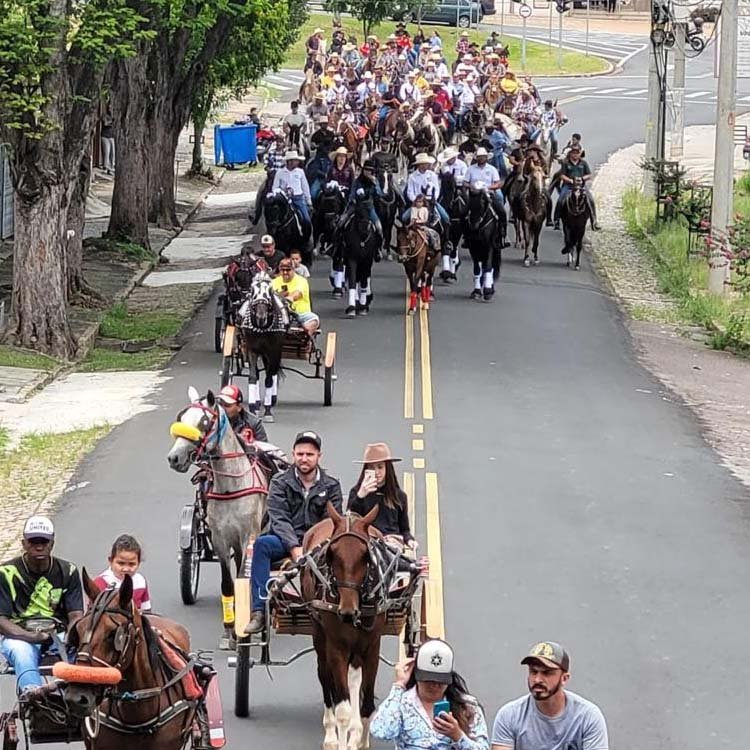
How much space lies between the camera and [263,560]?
12.6 metres

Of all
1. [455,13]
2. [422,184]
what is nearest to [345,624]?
[422,184]

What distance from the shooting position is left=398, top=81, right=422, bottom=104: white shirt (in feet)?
159

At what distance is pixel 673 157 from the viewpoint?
5488cm

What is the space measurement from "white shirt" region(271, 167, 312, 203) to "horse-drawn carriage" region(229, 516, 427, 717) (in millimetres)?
18615

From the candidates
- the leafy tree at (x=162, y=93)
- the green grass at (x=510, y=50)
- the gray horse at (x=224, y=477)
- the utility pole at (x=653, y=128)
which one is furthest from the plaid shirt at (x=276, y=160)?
the green grass at (x=510, y=50)

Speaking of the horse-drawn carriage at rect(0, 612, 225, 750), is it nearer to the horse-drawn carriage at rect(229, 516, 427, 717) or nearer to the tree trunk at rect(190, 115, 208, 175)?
the horse-drawn carriage at rect(229, 516, 427, 717)

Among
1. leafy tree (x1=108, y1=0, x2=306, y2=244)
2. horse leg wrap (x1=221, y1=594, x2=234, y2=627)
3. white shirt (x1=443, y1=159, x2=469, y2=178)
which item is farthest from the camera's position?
leafy tree (x1=108, y1=0, x2=306, y2=244)

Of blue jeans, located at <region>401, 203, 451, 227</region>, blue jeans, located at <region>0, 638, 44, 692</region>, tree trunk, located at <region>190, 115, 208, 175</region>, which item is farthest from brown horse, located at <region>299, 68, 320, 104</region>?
blue jeans, located at <region>0, 638, 44, 692</region>

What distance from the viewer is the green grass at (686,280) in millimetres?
31578

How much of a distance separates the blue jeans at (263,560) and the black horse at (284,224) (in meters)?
→ 18.3

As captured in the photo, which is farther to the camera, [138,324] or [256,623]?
[138,324]

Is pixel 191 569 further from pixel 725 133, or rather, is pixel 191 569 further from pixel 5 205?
pixel 5 205

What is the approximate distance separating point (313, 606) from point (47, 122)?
17265mm

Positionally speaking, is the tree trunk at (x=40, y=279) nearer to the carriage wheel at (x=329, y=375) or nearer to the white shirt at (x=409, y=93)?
the carriage wheel at (x=329, y=375)
